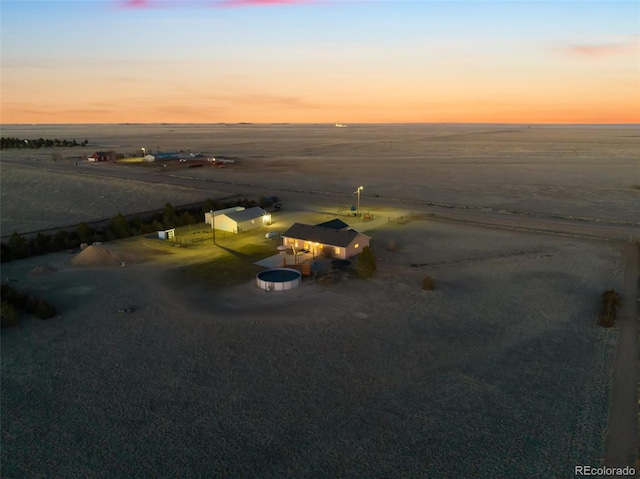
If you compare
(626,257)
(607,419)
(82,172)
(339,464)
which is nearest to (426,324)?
(607,419)

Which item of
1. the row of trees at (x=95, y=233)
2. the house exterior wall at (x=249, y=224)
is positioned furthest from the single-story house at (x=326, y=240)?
the row of trees at (x=95, y=233)

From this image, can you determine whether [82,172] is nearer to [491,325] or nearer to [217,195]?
[217,195]

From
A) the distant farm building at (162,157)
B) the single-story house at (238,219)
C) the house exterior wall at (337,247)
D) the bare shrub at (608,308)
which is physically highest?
the distant farm building at (162,157)

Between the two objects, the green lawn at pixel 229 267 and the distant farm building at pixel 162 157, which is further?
the distant farm building at pixel 162 157

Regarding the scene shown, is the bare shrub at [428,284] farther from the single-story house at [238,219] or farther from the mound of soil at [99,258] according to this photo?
the mound of soil at [99,258]

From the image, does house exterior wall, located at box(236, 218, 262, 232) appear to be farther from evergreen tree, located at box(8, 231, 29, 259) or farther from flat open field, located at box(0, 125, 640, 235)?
flat open field, located at box(0, 125, 640, 235)

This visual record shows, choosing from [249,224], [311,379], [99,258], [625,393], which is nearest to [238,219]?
[249,224]

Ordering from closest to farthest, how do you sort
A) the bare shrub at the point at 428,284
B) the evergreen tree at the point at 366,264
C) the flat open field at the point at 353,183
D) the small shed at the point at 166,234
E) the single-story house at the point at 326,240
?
the bare shrub at the point at 428,284
the evergreen tree at the point at 366,264
the single-story house at the point at 326,240
the small shed at the point at 166,234
the flat open field at the point at 353,183
